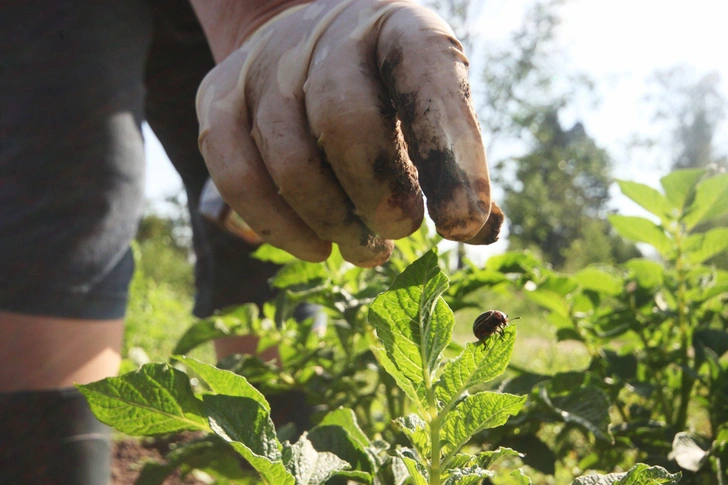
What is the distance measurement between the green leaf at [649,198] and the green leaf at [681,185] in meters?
0.01

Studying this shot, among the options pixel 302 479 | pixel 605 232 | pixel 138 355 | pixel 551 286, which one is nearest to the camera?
pixel 302 479

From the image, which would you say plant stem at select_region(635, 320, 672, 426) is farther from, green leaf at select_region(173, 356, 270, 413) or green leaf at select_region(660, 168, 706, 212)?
green leaf at select_region(173, 356, 270, 413)

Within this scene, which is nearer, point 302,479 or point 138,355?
point 302,479

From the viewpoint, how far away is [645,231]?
119cm

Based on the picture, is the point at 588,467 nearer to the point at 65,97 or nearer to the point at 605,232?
the point at 65,97

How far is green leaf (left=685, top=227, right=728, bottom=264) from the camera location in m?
1.17

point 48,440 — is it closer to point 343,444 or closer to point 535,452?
point 343,444

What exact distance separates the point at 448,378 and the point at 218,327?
26.4 inches

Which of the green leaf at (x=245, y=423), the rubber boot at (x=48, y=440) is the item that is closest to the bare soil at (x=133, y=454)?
the rubber boot at (x=48, y=440)

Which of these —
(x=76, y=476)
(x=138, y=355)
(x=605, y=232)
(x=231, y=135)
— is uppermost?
(x=231, y=135)

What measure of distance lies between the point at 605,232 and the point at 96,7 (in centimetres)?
2951

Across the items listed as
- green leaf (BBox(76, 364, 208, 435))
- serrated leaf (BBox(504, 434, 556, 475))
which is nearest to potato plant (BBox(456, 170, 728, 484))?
serrated leaf (BBox(504, 434, 556, 475))

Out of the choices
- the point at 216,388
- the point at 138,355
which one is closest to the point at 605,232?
the point at 138,355

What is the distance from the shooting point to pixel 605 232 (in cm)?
2844
